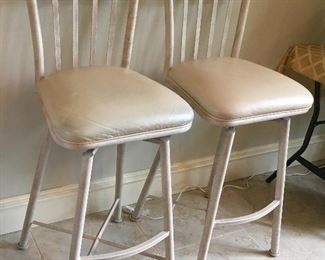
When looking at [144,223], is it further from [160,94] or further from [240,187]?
[160,94]

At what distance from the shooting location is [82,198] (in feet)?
4.04

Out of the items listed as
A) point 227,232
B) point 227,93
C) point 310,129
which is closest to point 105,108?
point 227,93

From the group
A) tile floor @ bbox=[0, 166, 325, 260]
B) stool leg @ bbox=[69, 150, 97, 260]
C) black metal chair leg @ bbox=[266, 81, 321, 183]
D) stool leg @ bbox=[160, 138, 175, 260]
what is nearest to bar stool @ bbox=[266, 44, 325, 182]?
black metal chair leg @ bbox=[266, 81, 321, 183]

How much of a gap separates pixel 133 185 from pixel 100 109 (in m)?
0.73

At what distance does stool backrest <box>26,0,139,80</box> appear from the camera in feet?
4.32

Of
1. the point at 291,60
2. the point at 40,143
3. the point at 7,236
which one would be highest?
the point at 291,60

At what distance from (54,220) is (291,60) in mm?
1023

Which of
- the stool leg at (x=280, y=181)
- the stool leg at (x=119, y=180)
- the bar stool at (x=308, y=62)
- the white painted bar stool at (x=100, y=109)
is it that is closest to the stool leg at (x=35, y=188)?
the white painted bar stool at (x=100, y=109)

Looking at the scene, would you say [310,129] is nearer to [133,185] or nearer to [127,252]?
[133,185]

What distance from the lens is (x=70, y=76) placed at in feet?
4.46

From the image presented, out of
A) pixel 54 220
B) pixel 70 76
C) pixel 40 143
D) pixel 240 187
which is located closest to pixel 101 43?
pixel 70 76

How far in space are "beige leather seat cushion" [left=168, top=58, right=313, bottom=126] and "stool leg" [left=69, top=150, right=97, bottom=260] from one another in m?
0.35

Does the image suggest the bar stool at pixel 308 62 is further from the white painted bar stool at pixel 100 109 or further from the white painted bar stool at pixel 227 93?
the white painted bar stool at pixel 100 109

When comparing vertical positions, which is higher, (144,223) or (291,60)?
(291,60)
